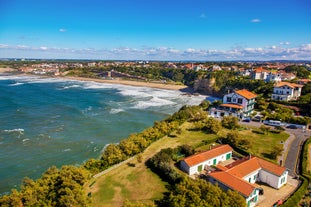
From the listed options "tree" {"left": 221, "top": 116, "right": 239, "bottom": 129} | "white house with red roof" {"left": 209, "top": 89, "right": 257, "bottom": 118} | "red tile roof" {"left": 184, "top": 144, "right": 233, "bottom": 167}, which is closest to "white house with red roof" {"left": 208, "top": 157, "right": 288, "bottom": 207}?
"red tile roof" {"left": 184, "top": 144, "right": 233, "bottom": 167}

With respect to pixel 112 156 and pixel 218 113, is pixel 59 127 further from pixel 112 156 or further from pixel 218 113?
pixel 218 113

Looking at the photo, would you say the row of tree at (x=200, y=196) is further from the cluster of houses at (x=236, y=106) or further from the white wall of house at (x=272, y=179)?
the cluster of houses at (x=236, y=106)

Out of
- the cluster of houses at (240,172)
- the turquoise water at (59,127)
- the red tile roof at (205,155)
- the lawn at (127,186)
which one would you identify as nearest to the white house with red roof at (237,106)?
the turquoise water at (59,127)

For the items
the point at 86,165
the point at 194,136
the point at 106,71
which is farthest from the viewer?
the point at 106,71

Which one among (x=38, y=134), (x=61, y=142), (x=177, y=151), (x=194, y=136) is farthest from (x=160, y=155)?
(x=38, y=134)

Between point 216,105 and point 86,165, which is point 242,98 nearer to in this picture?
point 216,105

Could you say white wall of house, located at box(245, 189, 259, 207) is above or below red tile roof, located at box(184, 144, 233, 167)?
below

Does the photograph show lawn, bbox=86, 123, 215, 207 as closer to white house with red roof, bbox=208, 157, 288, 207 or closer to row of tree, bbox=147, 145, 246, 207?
row of tree, bbox=147, 145, 246, 207
